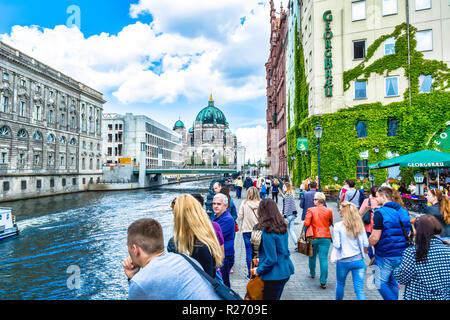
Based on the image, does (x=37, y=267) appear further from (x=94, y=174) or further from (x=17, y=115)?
(x=94, y=174)

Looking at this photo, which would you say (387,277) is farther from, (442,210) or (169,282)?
(169,282)

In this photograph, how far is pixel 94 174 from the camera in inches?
2309

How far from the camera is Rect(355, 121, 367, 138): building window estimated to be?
24.5 m

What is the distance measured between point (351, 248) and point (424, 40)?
25464 millimetres

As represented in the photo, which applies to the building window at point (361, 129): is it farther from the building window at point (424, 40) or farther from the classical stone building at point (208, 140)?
the classical stone building at point (208, 140)

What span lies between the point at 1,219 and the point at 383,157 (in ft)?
86.9

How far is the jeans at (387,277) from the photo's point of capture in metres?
4.60

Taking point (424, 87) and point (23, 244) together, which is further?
point (424, 87)

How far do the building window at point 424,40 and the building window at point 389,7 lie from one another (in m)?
2.70

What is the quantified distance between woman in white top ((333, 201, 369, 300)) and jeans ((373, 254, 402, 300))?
0.26m

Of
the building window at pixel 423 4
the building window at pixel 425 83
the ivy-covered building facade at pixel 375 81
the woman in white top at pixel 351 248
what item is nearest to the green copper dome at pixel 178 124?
the ivy-covered building facade at pixel 375 81

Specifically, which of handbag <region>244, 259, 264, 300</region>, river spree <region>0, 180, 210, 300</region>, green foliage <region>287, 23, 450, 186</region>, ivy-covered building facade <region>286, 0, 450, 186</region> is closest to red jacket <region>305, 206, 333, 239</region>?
handbag <region>244, 259, 264, 300</region>

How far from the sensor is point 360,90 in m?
24.7

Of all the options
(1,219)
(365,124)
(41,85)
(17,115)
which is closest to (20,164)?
(17,115)
